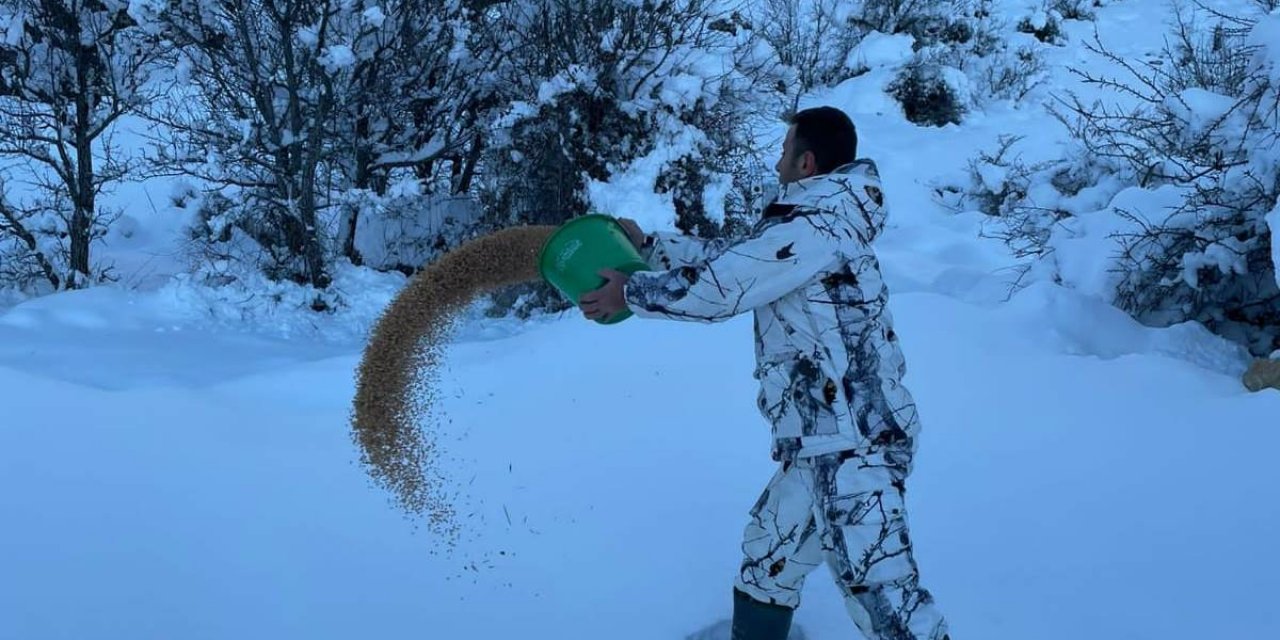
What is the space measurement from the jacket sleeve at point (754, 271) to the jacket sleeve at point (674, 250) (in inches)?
9.5

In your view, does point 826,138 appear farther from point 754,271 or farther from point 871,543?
point 871,543

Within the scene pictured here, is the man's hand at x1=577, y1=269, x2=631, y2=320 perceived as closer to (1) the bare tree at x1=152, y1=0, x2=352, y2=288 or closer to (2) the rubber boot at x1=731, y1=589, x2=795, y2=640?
(2) the rubber boot at x1=731, y1=589, x2=795, y2=640

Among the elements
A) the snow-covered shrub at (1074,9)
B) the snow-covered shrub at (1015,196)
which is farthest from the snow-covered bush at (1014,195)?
the snow-covered shrub at (1074,9)

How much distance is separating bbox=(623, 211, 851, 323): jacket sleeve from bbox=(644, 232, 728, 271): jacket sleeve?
0.24 metres

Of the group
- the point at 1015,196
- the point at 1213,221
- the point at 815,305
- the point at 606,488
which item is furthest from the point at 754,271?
the point at 1015,196

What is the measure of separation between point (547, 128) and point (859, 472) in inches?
198

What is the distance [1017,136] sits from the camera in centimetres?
923

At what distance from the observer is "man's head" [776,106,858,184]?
203cm

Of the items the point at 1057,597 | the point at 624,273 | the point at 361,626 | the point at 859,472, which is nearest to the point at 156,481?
the point at 361,626

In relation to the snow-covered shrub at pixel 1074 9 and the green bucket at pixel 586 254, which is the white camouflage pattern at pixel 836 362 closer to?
the green bucket at pixel 586 254

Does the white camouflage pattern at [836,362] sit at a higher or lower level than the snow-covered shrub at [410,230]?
higher

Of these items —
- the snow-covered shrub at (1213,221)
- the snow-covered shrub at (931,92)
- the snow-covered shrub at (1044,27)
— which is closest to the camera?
the snow-covered shrub at (1213,221)

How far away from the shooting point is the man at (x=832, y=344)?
1.90m

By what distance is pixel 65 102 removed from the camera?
6738 millimetres
